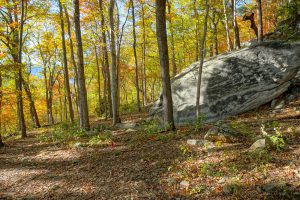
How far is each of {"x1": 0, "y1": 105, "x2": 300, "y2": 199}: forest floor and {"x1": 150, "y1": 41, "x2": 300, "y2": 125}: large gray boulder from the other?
1.92m

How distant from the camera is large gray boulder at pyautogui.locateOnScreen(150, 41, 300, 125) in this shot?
12148 mm

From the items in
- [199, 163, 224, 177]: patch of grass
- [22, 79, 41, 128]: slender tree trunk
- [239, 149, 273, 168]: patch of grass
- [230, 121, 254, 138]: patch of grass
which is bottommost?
[199, 163, 224, 177]: patch of grass

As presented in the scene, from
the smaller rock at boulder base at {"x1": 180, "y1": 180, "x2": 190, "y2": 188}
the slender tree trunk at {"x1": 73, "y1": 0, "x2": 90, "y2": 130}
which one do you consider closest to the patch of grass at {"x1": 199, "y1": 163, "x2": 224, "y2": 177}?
the smaller rock at boulder base at {"x1": 180, "y1": 180, "x2": 190, "y2": 188}

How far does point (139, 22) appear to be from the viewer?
2291 centimetres

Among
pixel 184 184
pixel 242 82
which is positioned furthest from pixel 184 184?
pixel 242 82

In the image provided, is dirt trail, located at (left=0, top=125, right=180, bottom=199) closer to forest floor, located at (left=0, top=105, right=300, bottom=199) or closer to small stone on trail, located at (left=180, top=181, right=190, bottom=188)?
forest floor, located at (left=0, top=105, right=300, bottom=199)

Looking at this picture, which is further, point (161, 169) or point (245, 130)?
point (245, 130)

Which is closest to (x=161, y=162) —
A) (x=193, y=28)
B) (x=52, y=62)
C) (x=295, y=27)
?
(x=295, y=27)

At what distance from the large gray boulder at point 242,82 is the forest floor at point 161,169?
6.31 ft

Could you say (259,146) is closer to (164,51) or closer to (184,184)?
(184,184)

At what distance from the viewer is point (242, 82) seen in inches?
498

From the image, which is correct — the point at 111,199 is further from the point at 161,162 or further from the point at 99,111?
the point at 99,111

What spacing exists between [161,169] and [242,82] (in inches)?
302

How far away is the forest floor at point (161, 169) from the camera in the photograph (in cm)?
533
